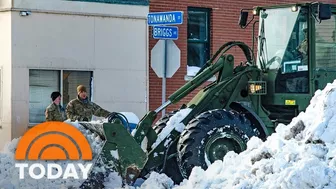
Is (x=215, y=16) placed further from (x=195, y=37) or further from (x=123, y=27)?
(x=123, y=27)

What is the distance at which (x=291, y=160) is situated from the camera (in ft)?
29.4

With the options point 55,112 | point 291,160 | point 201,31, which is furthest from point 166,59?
point 291,160

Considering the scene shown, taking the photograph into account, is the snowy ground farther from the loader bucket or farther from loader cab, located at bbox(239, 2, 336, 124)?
loader cab, located at bbox(239, 2, 336, 124)

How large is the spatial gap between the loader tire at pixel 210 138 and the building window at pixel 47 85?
6238 millimetres

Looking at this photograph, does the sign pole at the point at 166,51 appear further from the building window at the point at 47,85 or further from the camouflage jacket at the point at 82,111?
the building window at the point at 47,85

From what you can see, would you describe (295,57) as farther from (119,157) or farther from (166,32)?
(119,157)

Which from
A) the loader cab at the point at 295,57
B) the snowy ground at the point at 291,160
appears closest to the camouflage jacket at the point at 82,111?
the loader cab at the point at 295,57

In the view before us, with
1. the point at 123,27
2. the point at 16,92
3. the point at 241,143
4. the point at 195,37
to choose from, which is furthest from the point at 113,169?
the point at 195,37

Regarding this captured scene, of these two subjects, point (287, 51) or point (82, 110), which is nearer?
point (287, 51)

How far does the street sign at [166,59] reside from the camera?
14.7m

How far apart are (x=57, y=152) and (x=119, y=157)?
1.65m

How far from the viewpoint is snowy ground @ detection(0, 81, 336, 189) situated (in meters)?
8.55

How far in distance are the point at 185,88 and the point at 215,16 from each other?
24.2ft

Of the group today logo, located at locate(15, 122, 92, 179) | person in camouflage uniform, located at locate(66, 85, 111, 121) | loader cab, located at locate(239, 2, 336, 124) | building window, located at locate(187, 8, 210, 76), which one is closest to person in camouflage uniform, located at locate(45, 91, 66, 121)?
person in camouflage uniform, located at locate(66, 85, 111, 121)
